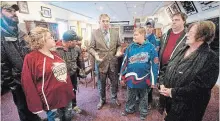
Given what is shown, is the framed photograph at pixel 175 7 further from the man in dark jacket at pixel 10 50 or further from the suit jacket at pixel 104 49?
the man in dark jacket at pixel 10 50

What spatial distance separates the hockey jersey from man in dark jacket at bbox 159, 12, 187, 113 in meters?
0.14

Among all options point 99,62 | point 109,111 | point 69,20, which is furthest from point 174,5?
point 69,20

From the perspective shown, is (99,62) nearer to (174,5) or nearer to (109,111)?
(109,111)

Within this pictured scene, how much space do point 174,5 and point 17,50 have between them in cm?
446

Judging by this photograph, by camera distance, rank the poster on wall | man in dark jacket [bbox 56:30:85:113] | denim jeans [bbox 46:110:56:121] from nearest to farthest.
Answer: denim jeans [bbox 46:110:56:121] → man in dark jacket [bbox 56:30:85:113] → the poster on wall

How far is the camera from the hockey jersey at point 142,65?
7.10ft

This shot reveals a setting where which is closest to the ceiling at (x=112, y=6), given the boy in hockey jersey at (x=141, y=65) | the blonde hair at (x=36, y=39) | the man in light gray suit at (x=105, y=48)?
the man in light gray suit at (x=105, y=48)

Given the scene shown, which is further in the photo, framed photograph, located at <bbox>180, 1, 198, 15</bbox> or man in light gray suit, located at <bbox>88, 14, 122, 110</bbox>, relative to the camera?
framed photograph, located at <bbox>180, 1, 198, 15</bbox>

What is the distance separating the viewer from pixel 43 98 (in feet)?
5.04

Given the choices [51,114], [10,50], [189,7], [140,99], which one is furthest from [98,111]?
[189,7]

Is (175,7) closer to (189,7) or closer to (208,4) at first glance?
(189,7)

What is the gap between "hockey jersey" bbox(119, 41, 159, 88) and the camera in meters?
2.16

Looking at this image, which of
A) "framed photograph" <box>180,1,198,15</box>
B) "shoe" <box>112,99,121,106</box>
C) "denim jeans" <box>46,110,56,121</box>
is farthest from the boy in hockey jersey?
"framed photograph" <box>180,1,198,15</box>

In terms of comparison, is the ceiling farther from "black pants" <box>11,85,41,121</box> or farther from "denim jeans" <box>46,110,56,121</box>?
"denim jeans" <box>46,110,56,121</box>
